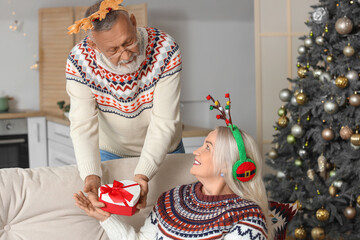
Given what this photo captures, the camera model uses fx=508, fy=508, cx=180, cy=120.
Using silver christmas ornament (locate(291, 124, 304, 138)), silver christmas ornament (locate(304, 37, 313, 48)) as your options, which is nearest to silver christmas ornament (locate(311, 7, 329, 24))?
silver christmas ornament (locate(304, 37, 313, 48))

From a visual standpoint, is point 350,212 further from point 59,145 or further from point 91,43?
point 59,145

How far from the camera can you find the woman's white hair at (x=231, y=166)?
1.89m

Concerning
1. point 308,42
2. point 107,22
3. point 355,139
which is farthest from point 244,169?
point 308,42

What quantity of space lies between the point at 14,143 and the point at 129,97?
3.13 meters

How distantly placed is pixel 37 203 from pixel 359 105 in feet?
5.32

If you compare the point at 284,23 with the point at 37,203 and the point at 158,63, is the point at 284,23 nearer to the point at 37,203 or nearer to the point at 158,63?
the point at 158,63

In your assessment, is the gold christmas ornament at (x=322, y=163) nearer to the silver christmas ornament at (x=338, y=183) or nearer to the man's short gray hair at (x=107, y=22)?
the silver christmas ornament at (x=338, y=183)

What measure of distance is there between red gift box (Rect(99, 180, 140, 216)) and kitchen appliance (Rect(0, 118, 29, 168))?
334 centimetres

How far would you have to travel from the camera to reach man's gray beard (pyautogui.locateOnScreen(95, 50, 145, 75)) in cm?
202

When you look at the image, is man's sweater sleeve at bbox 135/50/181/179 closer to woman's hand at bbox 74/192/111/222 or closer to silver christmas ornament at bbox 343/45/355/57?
woman's hand at bbox 74/192/111/222

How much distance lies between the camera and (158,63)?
6.95ft

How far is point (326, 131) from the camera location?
2734mm

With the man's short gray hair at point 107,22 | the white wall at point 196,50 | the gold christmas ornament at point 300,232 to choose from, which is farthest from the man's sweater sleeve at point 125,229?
the white wall at point 196,50

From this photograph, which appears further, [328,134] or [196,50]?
[196,50]
